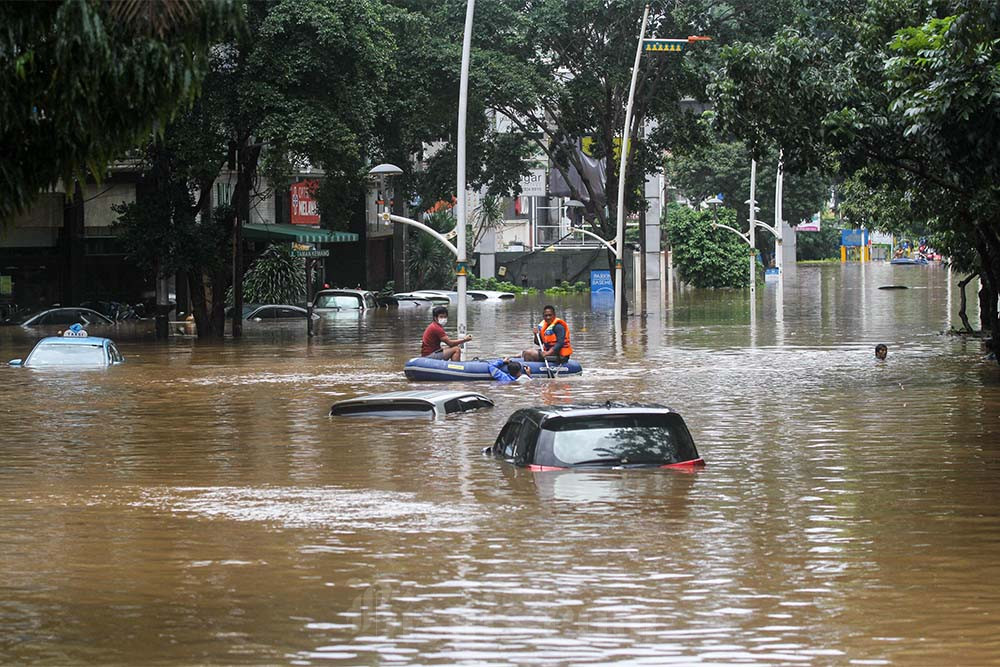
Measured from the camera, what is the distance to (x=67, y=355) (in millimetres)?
32344

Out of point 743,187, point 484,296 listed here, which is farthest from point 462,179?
point 743,187

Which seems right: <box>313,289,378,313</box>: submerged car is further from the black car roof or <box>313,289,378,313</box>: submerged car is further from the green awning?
the black car roof

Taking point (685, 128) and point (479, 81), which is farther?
point (685, 128)

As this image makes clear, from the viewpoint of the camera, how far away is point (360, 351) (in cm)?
3856

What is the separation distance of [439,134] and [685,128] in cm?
839

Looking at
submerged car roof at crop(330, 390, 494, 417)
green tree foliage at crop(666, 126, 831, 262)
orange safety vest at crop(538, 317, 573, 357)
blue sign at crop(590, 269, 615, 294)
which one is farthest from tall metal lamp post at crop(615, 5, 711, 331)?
green tree foliage at crop(666, 126, 831, 262)

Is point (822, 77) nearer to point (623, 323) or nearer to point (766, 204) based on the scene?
point (623, 323)

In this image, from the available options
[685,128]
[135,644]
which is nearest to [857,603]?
[135,644]

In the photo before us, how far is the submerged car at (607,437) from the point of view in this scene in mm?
14922

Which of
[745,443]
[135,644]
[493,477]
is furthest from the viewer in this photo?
[745,443]

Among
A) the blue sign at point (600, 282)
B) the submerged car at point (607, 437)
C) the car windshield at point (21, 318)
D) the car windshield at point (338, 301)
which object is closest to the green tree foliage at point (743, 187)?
the blue sign at point (600, 282)

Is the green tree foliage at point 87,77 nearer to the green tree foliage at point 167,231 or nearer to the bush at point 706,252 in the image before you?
the green tree foliage at point 167,231

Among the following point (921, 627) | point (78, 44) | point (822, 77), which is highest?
point (822, 77)

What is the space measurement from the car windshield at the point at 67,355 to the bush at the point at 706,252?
6023cm
